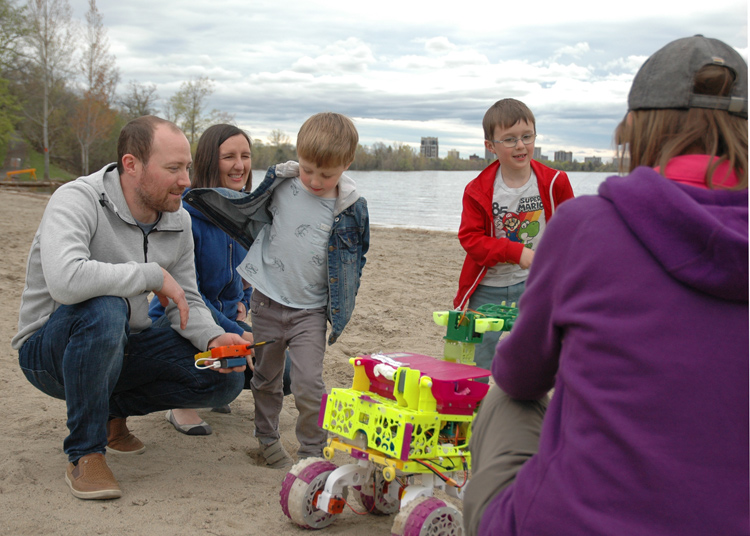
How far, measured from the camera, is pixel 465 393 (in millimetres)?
2377

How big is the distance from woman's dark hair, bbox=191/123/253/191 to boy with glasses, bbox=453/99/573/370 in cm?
151

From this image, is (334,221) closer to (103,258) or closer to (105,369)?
(103,258)

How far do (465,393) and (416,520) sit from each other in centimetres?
47

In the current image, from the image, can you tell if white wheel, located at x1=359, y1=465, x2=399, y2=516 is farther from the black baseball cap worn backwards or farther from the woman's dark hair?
the woman's dark hair

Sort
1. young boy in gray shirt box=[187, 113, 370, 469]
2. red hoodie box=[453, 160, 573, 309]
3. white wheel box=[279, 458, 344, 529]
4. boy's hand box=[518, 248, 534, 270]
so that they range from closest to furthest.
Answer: white wheel box=[279, 458, 344, 529], young boy in gray shirt box=[187, 113, 370, 469], boy's hand box=[518, 248, 534, 270], red hoodie box=[453, 160, 573, 309]

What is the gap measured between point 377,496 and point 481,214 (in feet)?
6.28

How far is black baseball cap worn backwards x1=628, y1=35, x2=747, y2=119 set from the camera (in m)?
1.37

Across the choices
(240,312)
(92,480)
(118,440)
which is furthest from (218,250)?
(92,480)

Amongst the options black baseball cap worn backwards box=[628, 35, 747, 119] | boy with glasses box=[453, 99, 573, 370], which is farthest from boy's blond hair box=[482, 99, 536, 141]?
black baseball cap worn backwards box=[628, 35, 747, 119]

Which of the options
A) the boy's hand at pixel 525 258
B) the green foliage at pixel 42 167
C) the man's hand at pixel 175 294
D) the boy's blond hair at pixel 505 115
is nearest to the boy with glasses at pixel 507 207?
the boy's blond hair at pixel 505 115

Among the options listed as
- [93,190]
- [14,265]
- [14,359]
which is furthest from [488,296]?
[14,265]

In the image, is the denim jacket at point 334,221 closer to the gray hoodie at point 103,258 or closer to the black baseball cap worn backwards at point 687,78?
the gray hoodie at point 103,258

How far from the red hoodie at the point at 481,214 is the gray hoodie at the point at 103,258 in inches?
59.6

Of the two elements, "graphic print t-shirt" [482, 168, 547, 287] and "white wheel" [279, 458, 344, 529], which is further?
"graphic print t-shirt" [482, 168, 547, 287]
